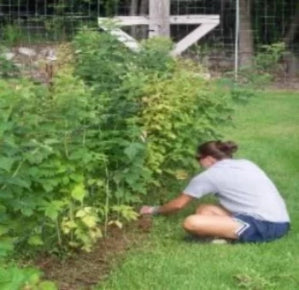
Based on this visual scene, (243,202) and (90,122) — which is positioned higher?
(90,122)

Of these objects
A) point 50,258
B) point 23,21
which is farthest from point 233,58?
point 50,258

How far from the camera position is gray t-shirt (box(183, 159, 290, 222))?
6000 mm

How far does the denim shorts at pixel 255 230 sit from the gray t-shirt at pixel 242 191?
3 cm

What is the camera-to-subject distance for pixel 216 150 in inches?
244

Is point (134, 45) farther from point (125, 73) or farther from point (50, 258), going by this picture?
point (50, 258)

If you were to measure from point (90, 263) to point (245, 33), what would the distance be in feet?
31.8

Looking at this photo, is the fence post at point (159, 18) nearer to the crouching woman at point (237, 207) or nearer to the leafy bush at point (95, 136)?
the leafy bush at point (95, 136)

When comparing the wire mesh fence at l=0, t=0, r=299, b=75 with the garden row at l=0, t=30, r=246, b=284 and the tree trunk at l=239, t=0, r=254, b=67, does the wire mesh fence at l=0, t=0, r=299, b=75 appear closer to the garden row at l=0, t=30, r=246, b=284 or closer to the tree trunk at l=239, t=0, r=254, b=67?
the tree trunk at l=239, t=0, r=254, b=67

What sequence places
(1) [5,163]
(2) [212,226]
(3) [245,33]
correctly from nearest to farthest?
(1) [5,163] < (2) [212,226] < (3) [245,33]

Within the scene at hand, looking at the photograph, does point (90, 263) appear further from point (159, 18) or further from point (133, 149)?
point (159, 18)

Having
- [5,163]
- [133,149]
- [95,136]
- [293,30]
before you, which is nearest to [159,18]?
[95,136]

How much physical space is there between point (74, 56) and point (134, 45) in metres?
0.67

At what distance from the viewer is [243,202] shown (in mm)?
6012

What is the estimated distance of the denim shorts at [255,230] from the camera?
19.5 ft
